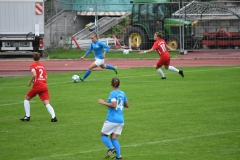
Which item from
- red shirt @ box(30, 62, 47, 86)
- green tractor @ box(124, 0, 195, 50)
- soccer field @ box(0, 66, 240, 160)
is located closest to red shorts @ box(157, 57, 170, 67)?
soccer field @ box(0, 66, 240, 160)

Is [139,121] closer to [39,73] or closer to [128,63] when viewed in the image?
[39,73]

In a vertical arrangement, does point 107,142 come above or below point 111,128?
below

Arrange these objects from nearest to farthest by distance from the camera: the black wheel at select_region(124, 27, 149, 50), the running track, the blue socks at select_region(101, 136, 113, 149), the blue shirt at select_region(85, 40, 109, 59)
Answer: the blue socks at select_region(101, 136, 113, 149)
the blue shirt at select_region(85, 40, 109, 59)
the running track
the black wheel at select_region(124, 27, 149, 50)

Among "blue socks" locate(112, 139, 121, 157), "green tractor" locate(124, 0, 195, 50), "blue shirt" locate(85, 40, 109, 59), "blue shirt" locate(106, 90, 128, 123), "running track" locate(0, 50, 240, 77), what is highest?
"green tractor" locate(124, 0, 195, 50)

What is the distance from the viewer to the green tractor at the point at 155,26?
3556 centimetres

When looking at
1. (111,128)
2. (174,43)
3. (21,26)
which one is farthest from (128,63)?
(111,128)

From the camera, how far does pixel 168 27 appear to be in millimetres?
35906

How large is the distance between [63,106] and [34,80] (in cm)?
298

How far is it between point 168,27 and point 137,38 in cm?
213

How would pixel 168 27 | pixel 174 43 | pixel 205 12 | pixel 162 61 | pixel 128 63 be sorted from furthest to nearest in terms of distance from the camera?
pixel 205 12 < pixel 168 27 < pixel 174 43 < pixel 128 63 < pixel 162 61

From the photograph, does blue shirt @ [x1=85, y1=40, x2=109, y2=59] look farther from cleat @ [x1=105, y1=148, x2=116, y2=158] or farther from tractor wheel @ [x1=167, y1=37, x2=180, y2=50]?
tractor wheel @ [x1=167, y1=37, x2=180, y2=50]

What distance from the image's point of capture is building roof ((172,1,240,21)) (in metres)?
36.1

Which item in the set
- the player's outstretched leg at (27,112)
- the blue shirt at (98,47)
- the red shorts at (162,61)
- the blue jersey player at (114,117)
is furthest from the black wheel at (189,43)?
the blue jersey player at (114,117)

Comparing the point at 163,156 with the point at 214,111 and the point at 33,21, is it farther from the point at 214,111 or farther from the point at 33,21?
the point at 33,21
